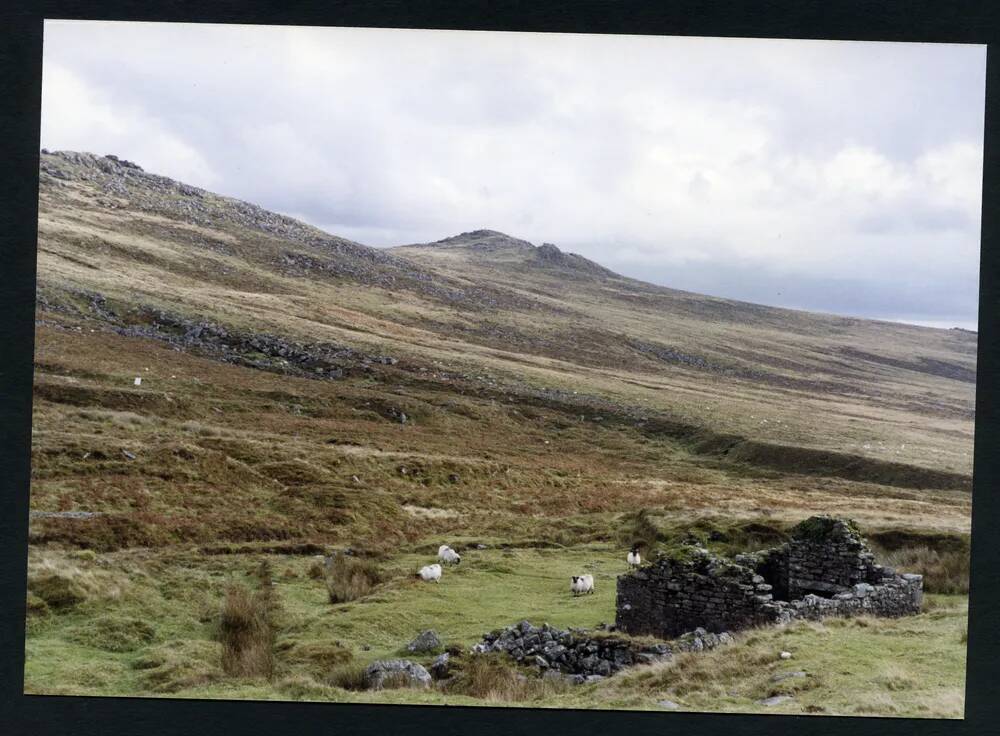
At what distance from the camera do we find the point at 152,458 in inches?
878

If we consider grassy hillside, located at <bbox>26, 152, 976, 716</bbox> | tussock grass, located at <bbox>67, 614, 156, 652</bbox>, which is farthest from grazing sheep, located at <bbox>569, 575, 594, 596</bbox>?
tussock grass, located at <bbox>67, 614, 156, 652</bbox>

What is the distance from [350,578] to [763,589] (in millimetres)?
7993

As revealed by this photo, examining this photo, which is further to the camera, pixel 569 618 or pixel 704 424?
pixel 704 424

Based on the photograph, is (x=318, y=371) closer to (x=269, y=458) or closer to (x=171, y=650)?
(x=269, y=458)

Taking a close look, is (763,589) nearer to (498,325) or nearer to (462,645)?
(462,645)

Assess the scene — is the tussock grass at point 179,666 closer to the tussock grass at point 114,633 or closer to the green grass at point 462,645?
the green grass at point 462,645

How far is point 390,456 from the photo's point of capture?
2889 centimetres

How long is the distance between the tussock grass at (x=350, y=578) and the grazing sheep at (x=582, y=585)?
3947 mm

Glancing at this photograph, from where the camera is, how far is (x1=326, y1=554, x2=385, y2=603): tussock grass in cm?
1456

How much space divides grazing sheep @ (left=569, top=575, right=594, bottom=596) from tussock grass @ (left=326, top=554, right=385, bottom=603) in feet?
13.0

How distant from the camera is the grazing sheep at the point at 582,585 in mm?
15172

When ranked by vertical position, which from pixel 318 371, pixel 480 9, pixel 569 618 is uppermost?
pixel 480 9

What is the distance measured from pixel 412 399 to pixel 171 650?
29.9 metres

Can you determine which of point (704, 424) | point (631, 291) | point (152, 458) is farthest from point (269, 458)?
point (631, 291)
